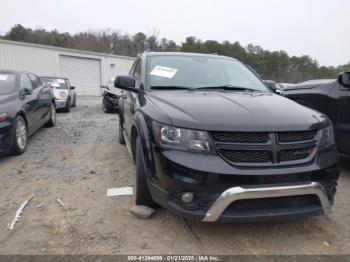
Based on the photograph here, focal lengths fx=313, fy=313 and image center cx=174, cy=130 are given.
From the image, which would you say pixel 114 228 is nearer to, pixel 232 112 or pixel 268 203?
pixel 268 203

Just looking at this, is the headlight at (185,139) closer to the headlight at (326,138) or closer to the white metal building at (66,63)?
the headlight at (326,138)

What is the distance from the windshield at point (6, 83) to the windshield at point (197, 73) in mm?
3002

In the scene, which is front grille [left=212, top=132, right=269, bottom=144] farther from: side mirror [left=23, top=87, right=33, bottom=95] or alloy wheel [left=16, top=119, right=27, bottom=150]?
side mirror [left=23, top=87, right=33, bottom=95]

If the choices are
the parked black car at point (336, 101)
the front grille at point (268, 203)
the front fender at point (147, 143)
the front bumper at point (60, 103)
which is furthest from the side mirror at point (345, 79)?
the front bumper at point (60, 103)

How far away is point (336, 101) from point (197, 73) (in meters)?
2.10

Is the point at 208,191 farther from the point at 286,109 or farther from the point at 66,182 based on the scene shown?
the point at 66,182

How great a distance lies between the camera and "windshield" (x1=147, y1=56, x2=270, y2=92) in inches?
145

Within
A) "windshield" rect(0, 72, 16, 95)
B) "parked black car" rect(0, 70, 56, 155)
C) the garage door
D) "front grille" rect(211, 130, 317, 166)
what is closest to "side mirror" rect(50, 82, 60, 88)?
"parked black car" rect(0, 70, 56, 155)

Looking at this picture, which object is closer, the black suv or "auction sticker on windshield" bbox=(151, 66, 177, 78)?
the black suv

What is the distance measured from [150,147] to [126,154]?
9.36 ft

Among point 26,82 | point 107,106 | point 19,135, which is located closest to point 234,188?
point 19,135

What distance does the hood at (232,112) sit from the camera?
8.16 feet

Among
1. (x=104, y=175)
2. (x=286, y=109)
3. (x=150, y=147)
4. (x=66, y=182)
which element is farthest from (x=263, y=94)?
(x=66, y=182)

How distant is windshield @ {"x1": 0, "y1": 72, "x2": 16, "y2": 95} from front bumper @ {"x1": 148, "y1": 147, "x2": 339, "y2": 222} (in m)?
4.12
